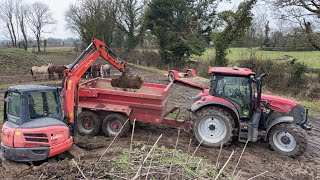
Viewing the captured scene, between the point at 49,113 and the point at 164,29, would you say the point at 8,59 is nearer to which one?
the point at 164,29

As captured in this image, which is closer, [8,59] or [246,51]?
[246,51]

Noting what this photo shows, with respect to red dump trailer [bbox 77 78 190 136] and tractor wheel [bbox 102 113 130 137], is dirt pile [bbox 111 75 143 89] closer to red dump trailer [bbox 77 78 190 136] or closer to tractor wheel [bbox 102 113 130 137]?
red dump trailer [bbox 77 78 190 136]

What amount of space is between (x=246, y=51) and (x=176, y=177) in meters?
17.7

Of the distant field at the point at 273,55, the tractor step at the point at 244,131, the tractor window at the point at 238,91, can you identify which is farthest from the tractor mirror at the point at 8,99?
the distant field at the point at 273,55

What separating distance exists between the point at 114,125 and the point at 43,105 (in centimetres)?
233

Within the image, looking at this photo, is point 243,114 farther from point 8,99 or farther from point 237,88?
point 8,99

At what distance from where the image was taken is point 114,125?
339 inches

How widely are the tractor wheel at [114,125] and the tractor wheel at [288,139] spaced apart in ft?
12.3

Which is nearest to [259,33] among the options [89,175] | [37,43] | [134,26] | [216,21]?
[216,21]

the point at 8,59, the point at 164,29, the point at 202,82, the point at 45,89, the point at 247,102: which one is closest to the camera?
the point at 45,89

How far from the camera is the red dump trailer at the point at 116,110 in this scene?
8398mm

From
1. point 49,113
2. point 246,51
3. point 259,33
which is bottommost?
point 49,113

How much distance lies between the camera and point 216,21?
2709 cm

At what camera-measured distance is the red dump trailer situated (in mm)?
8398
